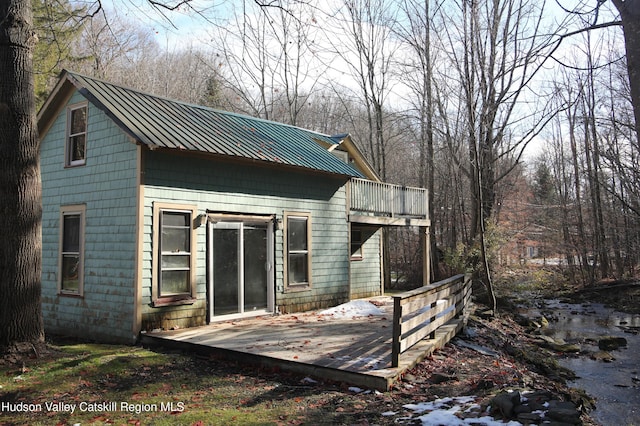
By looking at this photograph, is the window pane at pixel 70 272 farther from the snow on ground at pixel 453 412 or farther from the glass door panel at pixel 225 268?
the snow on ground at pixel 453 412

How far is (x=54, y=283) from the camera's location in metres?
11.3

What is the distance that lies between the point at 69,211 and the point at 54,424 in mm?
6951

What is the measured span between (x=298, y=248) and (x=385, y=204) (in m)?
4.52

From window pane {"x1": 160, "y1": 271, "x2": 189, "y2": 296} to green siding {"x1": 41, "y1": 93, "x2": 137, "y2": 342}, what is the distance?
2.09 ft

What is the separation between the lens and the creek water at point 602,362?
28.4 feet

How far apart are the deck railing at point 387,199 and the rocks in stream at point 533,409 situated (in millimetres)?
9987

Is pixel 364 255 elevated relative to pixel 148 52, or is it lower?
lower

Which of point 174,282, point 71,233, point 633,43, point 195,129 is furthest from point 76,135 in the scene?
point 633,43

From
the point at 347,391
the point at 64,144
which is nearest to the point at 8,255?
the point at 64,144

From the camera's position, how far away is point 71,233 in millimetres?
11062

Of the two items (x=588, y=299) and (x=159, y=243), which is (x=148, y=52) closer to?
(x=159, y=243)

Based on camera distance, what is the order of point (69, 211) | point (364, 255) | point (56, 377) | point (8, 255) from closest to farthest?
point (56, 377) < point (8, 255) < point (69, 211) < point (364, 255)

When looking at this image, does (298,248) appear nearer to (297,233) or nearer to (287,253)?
(297,233)

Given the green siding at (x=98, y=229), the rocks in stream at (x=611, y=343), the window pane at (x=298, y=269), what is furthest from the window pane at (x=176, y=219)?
the rocks in stream at (x=611, y=343)
